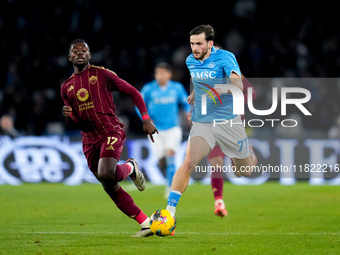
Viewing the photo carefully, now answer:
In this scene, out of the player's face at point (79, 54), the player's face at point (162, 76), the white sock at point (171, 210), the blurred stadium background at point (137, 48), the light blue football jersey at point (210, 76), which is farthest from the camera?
the blurred stadium background at point (137, 48)

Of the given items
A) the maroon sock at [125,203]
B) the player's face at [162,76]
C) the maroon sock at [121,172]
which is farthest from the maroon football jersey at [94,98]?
the player's face at [162,76]

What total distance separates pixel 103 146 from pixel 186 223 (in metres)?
1.84

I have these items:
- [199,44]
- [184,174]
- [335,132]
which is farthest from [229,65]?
[335,132]

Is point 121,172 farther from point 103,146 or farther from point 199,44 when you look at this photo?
point 199,44

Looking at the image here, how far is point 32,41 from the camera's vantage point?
20.6 m

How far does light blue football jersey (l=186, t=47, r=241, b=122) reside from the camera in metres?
7.45

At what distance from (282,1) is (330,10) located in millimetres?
1515

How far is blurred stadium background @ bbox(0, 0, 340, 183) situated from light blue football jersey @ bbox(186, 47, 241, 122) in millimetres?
8064

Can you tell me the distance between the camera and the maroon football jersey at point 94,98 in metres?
7.25

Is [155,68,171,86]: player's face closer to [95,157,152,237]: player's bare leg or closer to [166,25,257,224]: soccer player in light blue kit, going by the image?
[166,25,257,224]: soccer player in light blue kit

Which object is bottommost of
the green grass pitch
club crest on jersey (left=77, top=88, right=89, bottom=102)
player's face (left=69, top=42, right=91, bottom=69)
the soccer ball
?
the green grass pitch

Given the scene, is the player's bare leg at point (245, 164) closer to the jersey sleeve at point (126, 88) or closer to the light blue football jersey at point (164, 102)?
the jersey sleeve at point (126, 88)

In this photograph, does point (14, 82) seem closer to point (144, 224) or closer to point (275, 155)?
point (275, 155)

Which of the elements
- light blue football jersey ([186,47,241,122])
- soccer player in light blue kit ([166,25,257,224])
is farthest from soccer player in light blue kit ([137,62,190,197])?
light blue football jersey ([186,47,241,122])
